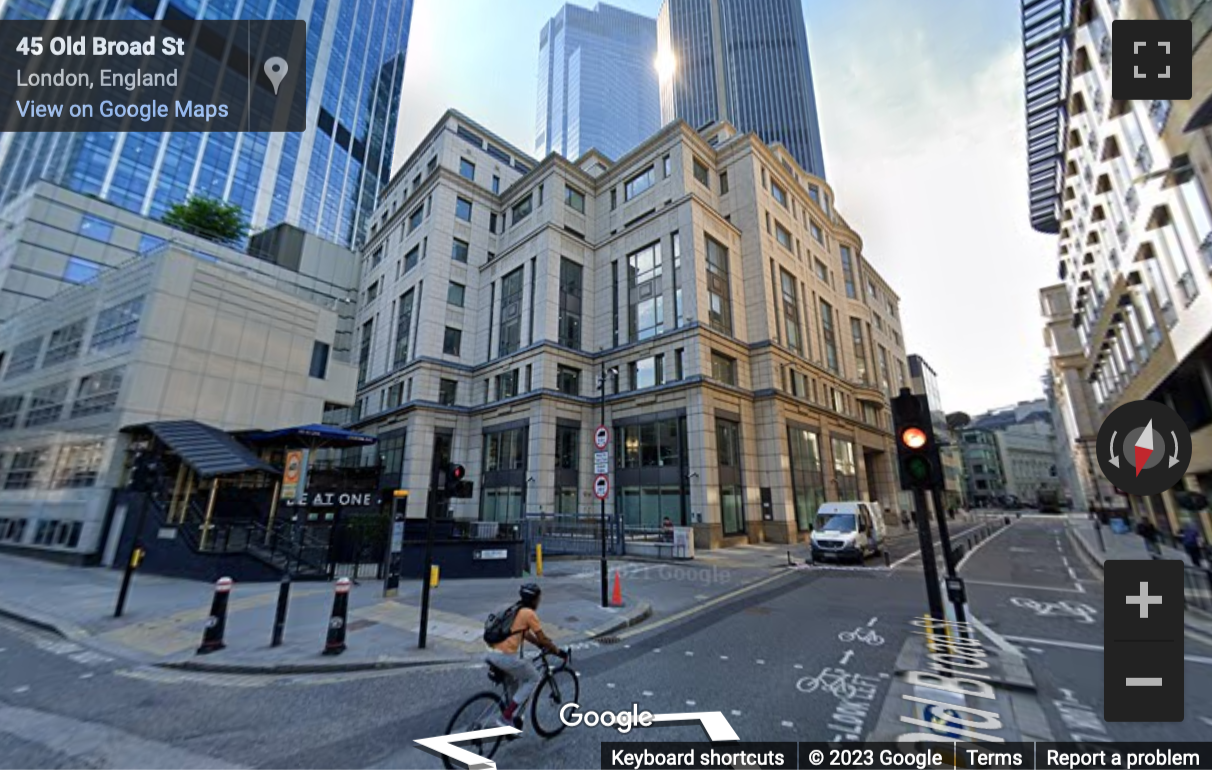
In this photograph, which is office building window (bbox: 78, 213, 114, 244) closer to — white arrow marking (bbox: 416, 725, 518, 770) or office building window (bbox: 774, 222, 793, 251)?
white arrow marking (bbox: 416, 725, 518, 770)

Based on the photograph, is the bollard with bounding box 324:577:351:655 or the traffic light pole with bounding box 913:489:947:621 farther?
the bollard with bounding box 324:577:351:655

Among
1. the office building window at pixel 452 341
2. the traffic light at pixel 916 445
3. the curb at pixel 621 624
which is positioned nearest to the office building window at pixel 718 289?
the office building window at pixel 452 341

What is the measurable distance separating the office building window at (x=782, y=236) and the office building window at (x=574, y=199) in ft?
53.6

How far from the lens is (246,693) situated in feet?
20.7

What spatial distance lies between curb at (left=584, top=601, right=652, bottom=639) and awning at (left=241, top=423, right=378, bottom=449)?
16.6 m

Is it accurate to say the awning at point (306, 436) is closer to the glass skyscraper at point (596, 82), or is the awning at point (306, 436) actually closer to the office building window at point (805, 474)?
the office building window at point (805, 474)

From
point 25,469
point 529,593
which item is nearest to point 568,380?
point 25,469

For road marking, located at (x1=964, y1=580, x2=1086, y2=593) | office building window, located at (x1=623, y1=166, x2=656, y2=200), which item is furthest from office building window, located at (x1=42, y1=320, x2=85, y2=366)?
road marking, located at (x1=964, y1=580, x2=1086, y2=593)

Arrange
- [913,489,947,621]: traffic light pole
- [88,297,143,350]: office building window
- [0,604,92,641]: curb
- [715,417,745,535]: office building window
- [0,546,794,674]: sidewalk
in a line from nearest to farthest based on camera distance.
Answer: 1. [913,489,947,621]: traffic light pole
2. [0,546,794,674]: sidewalk
3. [0,604,92,641]: curb
4. [88,297,143,350]: office building window
5. [715,417,745,535]: office building window

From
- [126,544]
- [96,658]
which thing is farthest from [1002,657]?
[126,544]

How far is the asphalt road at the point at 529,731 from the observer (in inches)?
187

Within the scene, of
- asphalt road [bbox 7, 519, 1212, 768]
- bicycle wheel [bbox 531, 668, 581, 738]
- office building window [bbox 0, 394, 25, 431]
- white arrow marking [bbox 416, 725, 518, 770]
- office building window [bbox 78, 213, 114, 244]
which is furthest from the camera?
office building window [bbox 78, 213, 114, 244]

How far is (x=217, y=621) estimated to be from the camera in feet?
26.2

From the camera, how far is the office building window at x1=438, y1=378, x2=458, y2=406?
120ft
